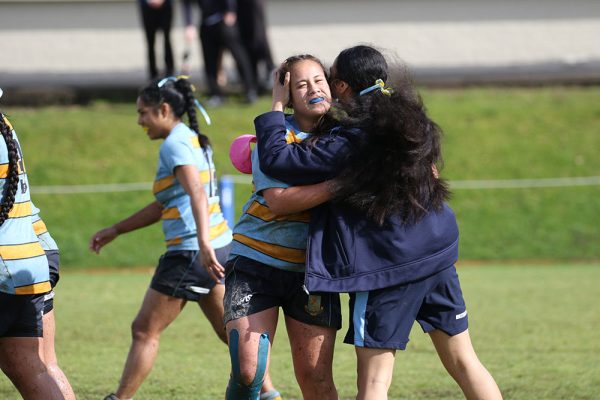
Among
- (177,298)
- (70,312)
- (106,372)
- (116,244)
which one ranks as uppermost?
(177,298)

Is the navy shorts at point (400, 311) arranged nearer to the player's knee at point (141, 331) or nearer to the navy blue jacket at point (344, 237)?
the navy blue jacket at point (344, 237)

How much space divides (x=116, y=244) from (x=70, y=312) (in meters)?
4.82

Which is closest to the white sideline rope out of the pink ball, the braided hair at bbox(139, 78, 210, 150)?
the braided hair at bbox(139, 78, 210, 150)

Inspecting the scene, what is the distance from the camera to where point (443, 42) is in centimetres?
2097

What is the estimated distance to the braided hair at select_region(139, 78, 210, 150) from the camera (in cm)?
616

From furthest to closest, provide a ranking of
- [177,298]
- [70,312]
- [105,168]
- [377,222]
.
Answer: [105,168]
[70,312]
[177,298]
[377,222]

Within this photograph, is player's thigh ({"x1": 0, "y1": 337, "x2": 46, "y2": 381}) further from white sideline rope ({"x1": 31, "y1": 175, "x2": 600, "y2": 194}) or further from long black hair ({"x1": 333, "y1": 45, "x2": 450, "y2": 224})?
white sideline rope ({"x1": 31, "y1": 175, "x2": 600, "y2": 194})

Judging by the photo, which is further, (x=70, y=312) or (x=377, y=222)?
(x=70, y=312)

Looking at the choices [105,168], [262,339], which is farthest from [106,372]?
[105,168]

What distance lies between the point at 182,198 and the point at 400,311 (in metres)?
2.15

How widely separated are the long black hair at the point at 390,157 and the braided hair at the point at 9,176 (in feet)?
4.65

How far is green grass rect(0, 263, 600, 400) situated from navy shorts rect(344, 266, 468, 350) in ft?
5.54

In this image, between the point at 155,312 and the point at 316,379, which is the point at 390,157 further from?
the point at 155,312

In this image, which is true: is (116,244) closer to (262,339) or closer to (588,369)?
(588,369)
